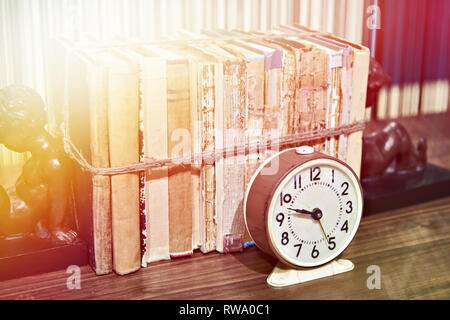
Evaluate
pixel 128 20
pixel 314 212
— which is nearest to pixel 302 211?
pixel 314 212

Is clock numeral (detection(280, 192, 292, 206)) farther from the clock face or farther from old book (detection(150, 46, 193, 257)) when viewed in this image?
old book (detection(150, 46, 193, 257))

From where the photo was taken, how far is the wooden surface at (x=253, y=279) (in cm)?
123

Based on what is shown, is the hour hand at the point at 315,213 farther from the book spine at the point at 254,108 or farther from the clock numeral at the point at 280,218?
the book spine at the point at 254,108

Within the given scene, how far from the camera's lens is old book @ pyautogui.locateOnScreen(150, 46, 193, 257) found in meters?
1.25

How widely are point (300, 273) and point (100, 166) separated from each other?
0.45 m

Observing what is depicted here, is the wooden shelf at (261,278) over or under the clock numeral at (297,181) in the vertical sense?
under

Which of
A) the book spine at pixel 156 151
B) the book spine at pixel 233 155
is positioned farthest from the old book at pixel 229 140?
the book spine at pixel 156 151

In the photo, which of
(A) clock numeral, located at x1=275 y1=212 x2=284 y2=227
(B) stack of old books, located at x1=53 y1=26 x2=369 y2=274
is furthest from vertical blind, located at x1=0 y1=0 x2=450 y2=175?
(A) clock numeral, located at x1=275 y1=212 x2=284 y2=227

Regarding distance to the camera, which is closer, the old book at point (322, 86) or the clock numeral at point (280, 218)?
the clock numeral at point (280, 218)

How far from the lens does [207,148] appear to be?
51.8 inches

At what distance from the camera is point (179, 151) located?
1285 millimetres
